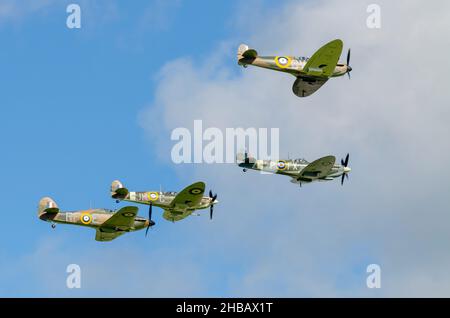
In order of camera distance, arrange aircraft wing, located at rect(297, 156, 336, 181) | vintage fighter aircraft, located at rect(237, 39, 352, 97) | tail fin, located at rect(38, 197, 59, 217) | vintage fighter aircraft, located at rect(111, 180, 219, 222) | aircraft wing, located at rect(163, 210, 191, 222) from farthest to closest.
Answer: aircraft wing, located at rect(163, 210, 191, 222), vintage fighter aircraft, located at rect(111, 180, 219, 222), tail fin, located at rect(38, 197, 59, 217), aircraft wing, located at rect(297, 156, 336, 181), vintage fighter aircraft, located at rect(237, 39, 352, 97)

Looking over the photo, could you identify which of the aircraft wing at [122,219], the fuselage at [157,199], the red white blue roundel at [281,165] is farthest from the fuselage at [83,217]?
the red white blue roundel at [281,165]

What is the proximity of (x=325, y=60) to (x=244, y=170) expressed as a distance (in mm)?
12115

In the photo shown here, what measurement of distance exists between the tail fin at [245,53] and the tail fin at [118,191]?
50.8ft

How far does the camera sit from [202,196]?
112 m

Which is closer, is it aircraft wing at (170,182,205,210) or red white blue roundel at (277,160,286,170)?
aircraft wing at (170,182,205,210)

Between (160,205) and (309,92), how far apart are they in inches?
617

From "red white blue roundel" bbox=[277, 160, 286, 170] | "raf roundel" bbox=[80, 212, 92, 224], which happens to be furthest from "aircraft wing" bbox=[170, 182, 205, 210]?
"raf roundel" bbox=[80, 212, 92, 224]

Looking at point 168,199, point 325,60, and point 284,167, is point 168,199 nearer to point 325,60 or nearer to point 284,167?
point 284,167

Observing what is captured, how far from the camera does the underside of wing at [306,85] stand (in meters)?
110

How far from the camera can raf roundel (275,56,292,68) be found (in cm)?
10762

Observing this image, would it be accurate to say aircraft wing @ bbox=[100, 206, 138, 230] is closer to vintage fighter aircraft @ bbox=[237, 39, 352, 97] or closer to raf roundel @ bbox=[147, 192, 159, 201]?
raf roundel @ bbox=[147, 192, 159, 201]
